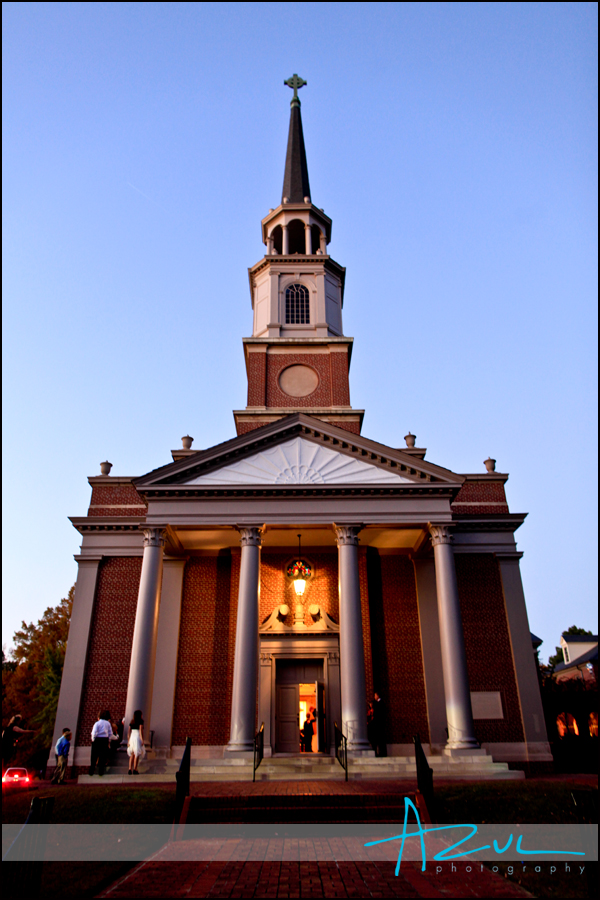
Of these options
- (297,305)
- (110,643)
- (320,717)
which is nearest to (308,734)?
(320,717)

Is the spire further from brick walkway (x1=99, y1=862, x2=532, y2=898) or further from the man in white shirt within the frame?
brick walkway (x1=99, y1=862, x2=532, y2=898)

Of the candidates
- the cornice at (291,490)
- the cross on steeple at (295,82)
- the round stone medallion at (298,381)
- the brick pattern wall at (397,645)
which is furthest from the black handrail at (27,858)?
the cross on steeple at (295,82)

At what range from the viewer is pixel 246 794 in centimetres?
1062

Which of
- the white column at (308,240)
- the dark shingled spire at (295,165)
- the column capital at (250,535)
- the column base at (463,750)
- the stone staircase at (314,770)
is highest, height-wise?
the dark shingled spire at (295,165)

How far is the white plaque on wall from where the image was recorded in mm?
19016

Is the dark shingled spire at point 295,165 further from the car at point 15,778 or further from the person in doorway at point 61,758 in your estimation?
the car at point 15,778

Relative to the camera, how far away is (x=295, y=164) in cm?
3391

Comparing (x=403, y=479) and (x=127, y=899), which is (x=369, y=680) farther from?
(x=127, y=899)

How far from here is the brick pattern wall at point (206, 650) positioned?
1892 centimetres

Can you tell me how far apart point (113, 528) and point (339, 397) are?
1055 cm

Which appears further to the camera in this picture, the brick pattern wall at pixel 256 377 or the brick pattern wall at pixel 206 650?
the brick pattern wall at pixel 256 377

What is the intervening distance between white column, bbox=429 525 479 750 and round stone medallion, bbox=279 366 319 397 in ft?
32.2

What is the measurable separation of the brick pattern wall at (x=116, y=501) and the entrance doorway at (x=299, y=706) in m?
7.64

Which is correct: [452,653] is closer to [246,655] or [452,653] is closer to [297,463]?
[246,655]
